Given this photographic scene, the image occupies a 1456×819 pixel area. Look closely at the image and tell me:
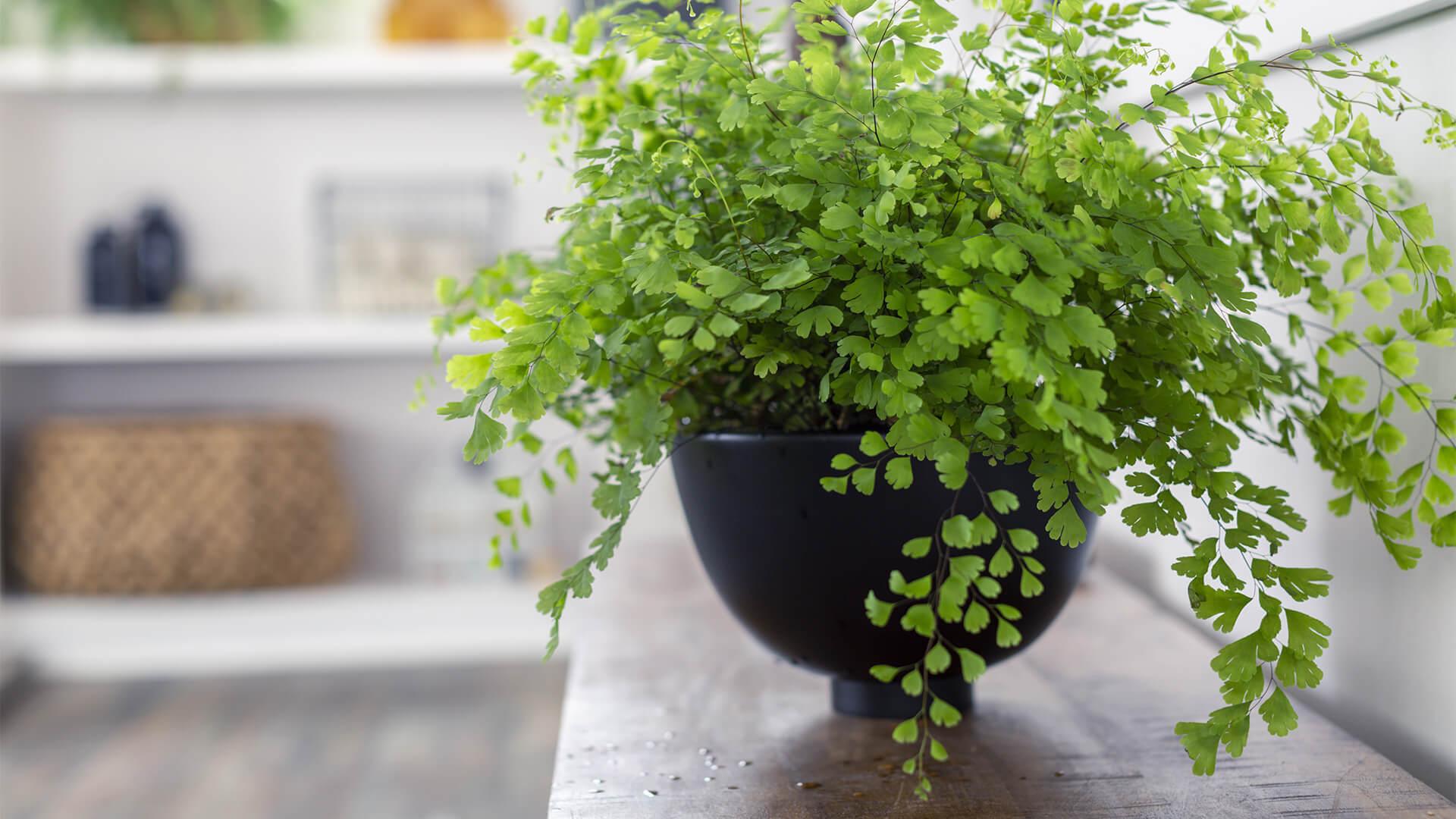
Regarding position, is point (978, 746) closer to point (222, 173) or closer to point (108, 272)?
point (108, 272)

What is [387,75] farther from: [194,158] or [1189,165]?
[1189,165]

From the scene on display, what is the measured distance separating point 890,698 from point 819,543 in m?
0.13

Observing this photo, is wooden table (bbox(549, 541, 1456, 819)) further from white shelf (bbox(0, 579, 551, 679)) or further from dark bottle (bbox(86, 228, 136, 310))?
dark bottle (bbox(86, 228, 136, 310))

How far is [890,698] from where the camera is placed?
64 centimetres

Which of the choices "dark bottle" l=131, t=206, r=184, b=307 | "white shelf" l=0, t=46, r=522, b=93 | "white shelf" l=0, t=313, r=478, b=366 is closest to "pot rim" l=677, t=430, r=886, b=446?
"white shelf" l=0, t=313, r=478, b=366

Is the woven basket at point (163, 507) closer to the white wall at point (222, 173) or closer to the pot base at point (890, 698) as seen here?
the white wall at point (222, 173)

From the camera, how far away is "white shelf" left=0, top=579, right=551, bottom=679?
2.57 metres

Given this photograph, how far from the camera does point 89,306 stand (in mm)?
2654

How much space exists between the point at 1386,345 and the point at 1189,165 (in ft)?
0.62

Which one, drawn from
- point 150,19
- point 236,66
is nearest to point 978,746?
point 236,66

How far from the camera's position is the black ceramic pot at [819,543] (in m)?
0.54

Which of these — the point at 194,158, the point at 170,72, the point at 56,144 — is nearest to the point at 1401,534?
the point at 170,72

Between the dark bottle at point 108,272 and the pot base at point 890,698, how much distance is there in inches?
97.5

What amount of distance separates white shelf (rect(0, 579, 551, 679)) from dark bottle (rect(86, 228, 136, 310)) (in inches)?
26.6
